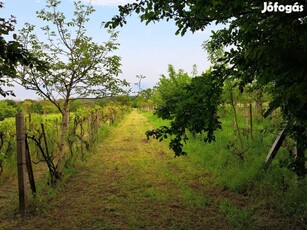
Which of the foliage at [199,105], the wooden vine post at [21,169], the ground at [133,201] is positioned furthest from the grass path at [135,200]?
the foliage at [199,105]

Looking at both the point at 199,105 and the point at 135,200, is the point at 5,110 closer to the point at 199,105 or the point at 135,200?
the point at 135,200

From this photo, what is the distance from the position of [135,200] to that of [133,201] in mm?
72

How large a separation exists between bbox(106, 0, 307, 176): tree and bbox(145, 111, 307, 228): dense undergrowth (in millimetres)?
834

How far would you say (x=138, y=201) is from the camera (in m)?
5.92

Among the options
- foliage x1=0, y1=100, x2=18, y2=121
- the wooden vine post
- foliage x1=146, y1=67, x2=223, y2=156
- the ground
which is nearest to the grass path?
the ground

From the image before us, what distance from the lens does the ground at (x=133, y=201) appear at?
483cm

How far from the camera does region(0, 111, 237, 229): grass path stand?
4.84 m

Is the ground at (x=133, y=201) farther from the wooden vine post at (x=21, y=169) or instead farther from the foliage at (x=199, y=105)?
the foliage at (x=199, y=105)

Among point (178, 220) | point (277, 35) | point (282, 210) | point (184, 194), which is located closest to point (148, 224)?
point (178, 220)

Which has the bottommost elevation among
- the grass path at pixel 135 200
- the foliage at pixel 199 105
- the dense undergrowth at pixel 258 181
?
the grass path at pixel 135 200

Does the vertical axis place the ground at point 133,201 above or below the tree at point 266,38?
below

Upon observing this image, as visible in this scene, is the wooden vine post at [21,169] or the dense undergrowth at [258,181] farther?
the wooden vine post at [21,169]

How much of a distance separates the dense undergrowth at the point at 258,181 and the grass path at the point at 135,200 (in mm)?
341

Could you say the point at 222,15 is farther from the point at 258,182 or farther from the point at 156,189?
the point at 156,189
